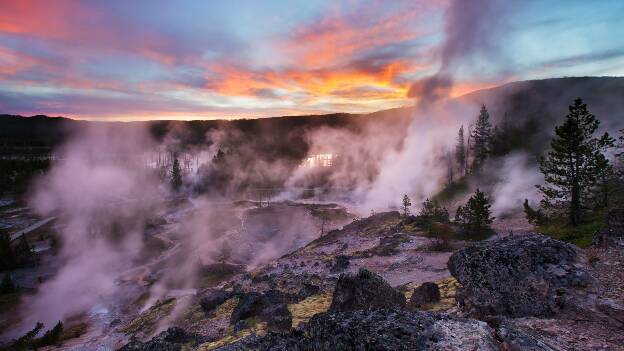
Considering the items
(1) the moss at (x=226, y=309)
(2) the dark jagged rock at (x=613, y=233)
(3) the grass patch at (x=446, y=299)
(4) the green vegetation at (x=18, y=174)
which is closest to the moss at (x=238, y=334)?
(1) the moss at (x=226, y=309)

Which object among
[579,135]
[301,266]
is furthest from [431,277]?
[579,135]

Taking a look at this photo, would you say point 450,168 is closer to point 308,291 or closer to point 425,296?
point 308,291

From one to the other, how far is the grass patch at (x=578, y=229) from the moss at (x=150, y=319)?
99.7ft

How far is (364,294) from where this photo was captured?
14195 mm

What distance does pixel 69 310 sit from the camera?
37188 mm

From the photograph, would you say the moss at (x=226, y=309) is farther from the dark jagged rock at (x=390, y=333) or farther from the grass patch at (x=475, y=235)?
the grass patch at (x=475, y=235)

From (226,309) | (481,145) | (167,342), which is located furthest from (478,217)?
(481,145)

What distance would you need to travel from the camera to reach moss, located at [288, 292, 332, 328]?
18520 mm

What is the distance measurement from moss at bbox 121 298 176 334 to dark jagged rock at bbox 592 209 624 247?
28.4 metres

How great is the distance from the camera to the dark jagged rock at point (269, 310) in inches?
696

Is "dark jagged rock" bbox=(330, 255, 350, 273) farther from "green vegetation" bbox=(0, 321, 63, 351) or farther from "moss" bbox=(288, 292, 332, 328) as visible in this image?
"green vegetation" bbox=(0, 321, 63, 351)

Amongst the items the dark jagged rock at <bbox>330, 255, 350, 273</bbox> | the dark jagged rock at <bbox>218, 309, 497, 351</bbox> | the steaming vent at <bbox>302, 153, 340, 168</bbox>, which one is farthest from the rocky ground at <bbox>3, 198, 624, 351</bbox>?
the steaming vent at <bbox>302, 153, 340, 168</bbox>

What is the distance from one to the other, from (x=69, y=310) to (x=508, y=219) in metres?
52.6

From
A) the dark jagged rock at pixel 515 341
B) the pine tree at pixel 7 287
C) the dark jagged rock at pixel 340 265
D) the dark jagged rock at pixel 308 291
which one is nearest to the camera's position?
the dark jagged rock at pixel 515 341
